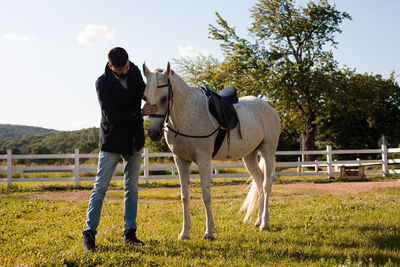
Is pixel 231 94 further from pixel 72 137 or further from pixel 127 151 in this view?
pixel 72 137

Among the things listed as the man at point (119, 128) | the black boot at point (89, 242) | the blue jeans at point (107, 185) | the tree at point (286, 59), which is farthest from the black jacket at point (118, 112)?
the tree at point (286, 59)

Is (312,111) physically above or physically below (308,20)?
below

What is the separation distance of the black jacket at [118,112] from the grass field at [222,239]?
1218mm

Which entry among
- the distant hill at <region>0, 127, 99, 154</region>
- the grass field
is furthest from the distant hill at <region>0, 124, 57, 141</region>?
the grass field

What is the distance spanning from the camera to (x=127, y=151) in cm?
447

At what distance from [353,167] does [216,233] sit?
13664 mm

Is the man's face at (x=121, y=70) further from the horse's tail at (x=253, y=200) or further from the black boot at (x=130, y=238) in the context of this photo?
the horse's tail at (x=253, y=200)

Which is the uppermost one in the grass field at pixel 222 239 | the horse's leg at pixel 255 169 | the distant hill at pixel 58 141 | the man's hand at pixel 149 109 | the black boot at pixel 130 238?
the distant hill at pixel 58 141

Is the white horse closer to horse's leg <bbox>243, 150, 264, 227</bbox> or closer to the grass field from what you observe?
horse's leg <bbox>243, 150, 264, 227</bbox>

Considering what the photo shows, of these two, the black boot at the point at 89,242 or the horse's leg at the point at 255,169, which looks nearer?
the black boot at the point at 89,242

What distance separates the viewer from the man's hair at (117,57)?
429 cm

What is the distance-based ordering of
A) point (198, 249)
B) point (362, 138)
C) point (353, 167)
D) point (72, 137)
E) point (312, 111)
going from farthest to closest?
point (72, 137) → point (362, 138) → point (312, 111) → point (353, 167) → point (198, 249)

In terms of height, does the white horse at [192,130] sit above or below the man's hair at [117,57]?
below

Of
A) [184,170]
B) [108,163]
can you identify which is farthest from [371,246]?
[108,163]
